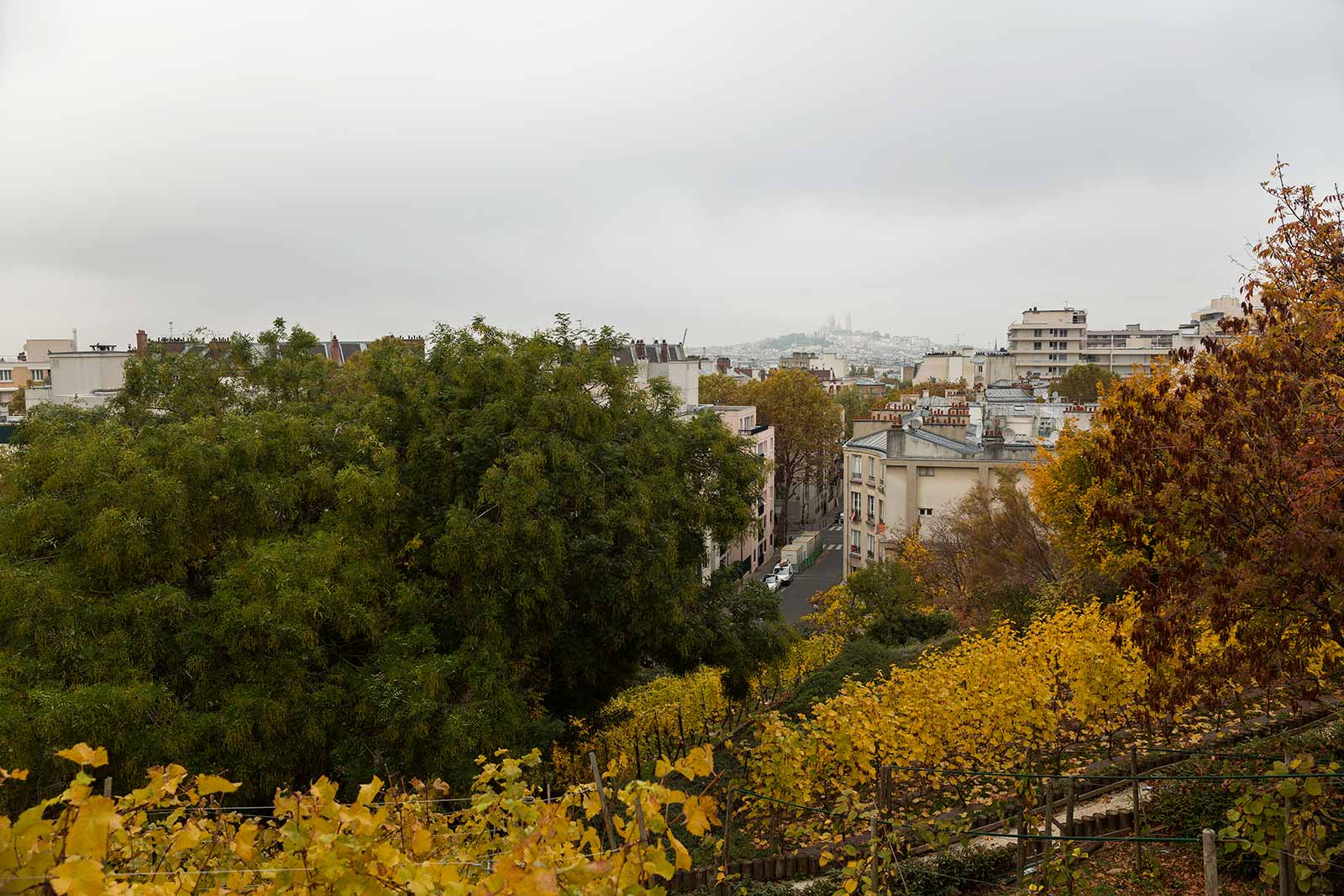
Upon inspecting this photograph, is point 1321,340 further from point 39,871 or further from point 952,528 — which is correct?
point 952,528

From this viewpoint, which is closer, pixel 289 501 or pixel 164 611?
pixel 164 611

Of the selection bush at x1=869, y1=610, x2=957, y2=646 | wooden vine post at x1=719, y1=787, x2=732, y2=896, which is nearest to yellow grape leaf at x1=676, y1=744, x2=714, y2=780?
wooden vine post at x1=719, y1=787, x2=732, y2=896

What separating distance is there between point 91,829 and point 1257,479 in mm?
9044

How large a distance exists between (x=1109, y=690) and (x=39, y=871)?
1173cm

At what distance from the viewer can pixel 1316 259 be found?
10008 mm

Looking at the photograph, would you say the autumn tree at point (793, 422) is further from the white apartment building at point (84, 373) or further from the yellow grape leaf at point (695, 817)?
the yellow grape leaf at point (695, 817)

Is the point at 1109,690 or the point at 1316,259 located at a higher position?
the point at 1316,259

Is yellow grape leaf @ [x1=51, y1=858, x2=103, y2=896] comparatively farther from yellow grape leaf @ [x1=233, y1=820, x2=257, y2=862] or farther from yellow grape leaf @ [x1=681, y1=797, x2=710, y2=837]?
yellow grape leaf @ [x1=681, y1=797, x2=710, y2=837]

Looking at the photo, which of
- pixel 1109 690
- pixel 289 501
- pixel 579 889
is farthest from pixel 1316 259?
pixel 289 501

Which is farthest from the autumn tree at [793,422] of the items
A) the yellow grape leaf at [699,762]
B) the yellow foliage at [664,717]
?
the yellow grape leaf at [699,762]

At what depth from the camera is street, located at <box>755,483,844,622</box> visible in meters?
45.6

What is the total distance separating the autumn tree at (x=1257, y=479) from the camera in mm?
8062

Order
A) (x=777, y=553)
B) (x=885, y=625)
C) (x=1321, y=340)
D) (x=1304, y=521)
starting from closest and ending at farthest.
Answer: (x=1304, y=521)
(x=1321, y=340)
(x=885, y=625)
(x=777, y=553)

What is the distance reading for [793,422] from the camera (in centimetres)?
6594
